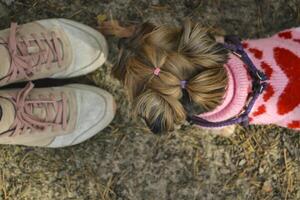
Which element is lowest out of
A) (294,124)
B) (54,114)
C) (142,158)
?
(142,158)

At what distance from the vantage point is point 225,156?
103 inches

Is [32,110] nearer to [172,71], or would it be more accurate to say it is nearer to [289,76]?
[172,71]

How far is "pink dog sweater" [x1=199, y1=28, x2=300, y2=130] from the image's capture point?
1969 mm

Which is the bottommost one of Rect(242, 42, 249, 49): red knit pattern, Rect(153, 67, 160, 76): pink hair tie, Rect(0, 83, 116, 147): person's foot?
Rect(0, 83, 116, 147): person's foot

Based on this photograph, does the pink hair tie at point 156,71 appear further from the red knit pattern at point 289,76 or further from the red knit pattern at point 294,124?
the red knit pattern at point 294,124

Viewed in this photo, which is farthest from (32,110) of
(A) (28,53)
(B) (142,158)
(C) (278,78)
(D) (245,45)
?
(C) (278,78)

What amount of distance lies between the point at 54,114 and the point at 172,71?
867mm

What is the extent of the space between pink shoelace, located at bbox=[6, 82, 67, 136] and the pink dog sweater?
2.41 feet

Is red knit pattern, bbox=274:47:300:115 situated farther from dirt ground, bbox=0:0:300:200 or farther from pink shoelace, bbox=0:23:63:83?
pink shoelace, bbox=0:23:63:83

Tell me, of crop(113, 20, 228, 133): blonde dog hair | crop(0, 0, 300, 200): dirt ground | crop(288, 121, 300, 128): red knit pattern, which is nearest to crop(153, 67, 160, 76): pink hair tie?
crop(113, 20, 228, 133): blonde dog hair

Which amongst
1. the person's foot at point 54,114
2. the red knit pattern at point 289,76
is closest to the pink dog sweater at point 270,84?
the red knit pattern at point 289,76

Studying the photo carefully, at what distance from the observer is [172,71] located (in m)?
1.73

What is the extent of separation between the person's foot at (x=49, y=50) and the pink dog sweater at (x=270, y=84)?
0.73 metres

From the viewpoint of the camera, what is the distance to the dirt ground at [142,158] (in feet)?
8.48
